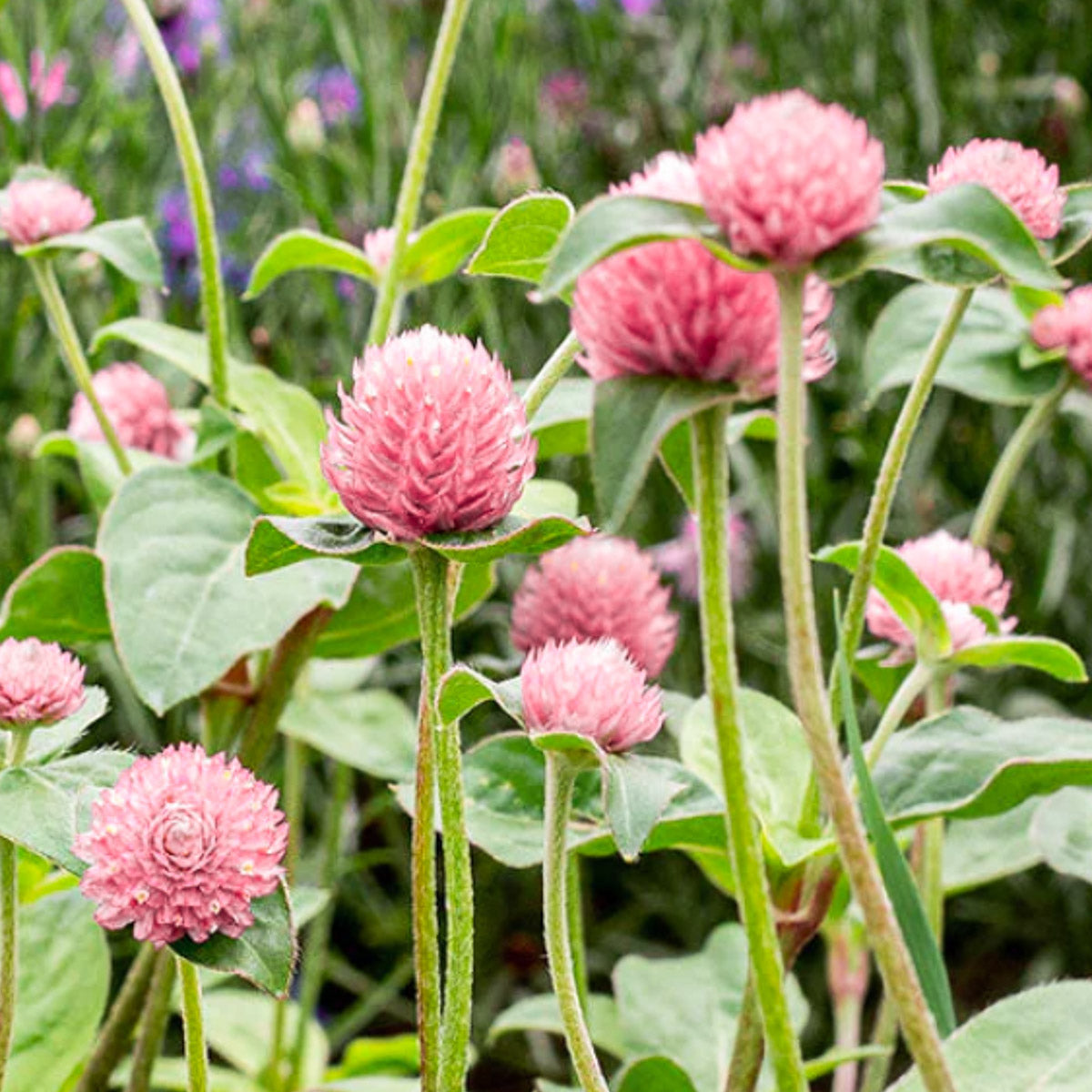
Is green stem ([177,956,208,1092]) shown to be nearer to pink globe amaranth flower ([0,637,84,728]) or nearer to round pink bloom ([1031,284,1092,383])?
pink globe amaranth flower ([0,637,84,728])

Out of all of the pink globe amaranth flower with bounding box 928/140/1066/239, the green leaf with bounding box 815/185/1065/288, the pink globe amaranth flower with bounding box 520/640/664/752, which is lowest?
the pink globe amaranth flower with bounding box 520/640/664/752

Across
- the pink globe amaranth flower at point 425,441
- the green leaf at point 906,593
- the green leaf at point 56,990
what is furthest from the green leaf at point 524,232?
the green leaf at point 56,990

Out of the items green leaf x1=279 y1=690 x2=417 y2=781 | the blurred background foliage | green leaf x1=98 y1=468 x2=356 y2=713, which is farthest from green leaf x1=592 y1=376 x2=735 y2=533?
the blurred background foliage

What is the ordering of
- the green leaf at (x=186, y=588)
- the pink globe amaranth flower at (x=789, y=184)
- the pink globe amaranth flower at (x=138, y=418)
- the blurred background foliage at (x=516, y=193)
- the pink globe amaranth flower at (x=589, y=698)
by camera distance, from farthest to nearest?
the blurred background foliage at (x=516, y=193)
the pink globe amaranth flower at (x=138, y=418)
the green leaf at (x=186, y=588)
the pink globe amaranth flower at (x=589, y=698)
the pink globe amaranth flower at (x=789, y=184)

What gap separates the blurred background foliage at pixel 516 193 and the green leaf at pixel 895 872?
63 cm

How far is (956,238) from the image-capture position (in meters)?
0.33

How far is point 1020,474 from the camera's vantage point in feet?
5.26

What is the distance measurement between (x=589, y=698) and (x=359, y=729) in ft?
1.68

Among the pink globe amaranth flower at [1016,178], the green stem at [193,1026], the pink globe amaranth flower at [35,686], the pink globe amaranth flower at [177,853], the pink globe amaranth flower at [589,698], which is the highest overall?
the pink globe amaranth flower at [1016,178]

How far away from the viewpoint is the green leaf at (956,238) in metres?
0.33

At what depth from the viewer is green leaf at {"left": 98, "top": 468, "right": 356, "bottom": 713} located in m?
0.56

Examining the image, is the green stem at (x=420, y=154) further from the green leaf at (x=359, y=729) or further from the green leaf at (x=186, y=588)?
the green leaf at (x=359, y=729)

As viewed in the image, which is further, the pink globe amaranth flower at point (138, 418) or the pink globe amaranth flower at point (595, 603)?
the pink globe amaranth flower at point (138, 418)

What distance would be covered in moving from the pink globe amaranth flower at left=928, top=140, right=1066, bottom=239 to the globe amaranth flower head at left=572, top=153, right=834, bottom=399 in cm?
10
